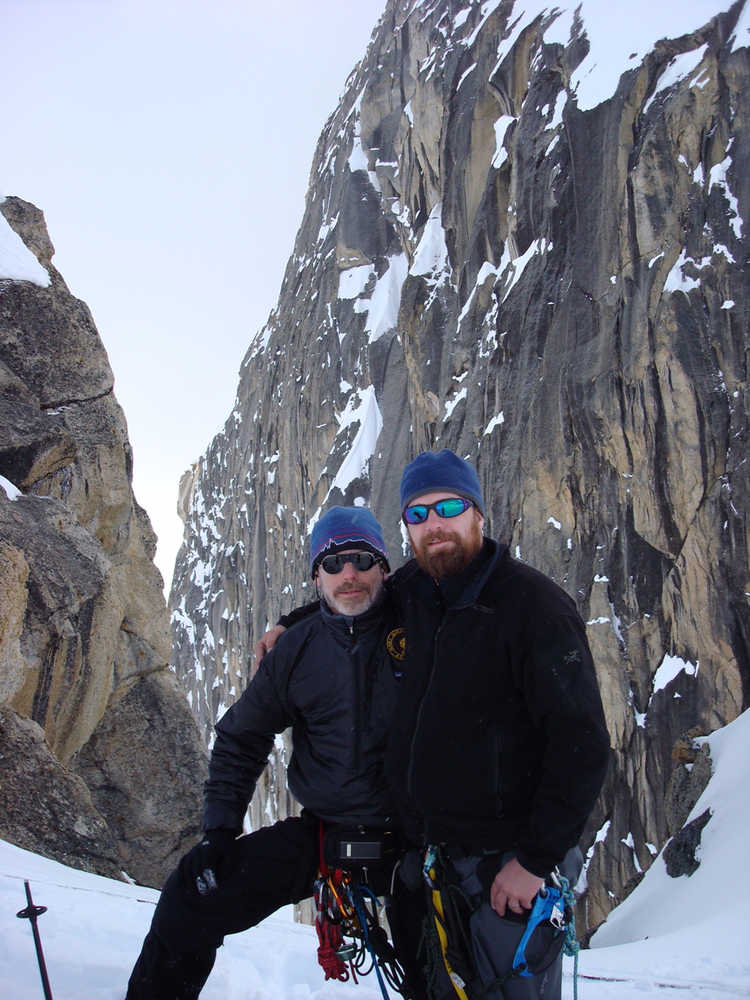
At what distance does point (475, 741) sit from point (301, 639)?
0.85m

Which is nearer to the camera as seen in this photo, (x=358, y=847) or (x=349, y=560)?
(x=358, y=847)

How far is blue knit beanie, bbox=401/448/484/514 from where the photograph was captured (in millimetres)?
2699

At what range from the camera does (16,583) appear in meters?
7.54

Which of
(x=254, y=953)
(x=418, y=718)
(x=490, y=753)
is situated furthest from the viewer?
(x=254, y=953)

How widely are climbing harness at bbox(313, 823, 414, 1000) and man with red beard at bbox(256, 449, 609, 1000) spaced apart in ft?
0.59

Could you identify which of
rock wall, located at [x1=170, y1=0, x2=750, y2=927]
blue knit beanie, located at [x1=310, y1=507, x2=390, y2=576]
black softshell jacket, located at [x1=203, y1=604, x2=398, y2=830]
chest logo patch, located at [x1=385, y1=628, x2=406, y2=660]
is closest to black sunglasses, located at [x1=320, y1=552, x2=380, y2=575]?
blue knit beanie, located at [x1=310, y1=507, x2=390, y2=576]

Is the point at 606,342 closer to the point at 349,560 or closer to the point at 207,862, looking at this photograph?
the point at 349,560

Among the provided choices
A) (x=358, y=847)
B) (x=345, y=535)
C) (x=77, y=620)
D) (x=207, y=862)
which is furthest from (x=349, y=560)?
(x=77, y=620)

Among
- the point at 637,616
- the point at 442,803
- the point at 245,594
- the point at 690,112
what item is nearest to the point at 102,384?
the point at 442,803

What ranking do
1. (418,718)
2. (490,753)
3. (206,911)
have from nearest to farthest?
(490,753), (418,718), (206,911)

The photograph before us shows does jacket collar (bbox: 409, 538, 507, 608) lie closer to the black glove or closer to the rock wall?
the black glove

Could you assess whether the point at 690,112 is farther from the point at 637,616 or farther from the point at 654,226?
the point at 637,616

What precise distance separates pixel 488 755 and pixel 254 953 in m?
2.28

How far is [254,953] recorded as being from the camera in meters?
3.80
